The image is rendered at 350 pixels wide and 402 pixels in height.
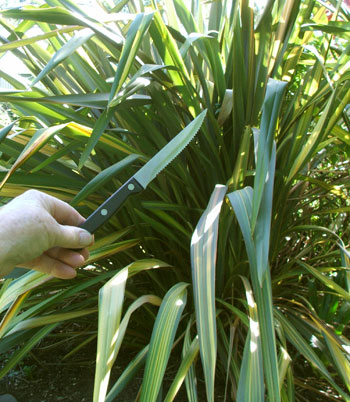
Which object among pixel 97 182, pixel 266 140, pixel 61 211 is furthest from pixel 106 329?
pixel 266 140

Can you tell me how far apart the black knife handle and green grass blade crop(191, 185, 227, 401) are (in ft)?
0.49

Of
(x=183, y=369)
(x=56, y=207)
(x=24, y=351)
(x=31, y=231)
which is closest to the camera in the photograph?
(x=31, y=231)

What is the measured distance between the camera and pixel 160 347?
86 centimetres

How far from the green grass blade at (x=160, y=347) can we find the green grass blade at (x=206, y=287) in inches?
3.6

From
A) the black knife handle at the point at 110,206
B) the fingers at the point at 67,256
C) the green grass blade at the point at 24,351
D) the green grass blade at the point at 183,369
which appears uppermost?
the black knife handle at the point at 110,206

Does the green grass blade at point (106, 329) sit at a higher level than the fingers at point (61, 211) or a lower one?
lower

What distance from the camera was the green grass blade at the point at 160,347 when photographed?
0.82 m

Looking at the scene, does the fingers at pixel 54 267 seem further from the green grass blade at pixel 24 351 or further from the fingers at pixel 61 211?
the green grass blade at pixel 24 351

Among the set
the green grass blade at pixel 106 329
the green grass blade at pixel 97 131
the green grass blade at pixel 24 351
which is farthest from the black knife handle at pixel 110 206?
the green grass blade at pixel 24 351

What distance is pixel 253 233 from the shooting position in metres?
0.85

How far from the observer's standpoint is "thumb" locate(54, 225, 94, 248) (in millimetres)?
730

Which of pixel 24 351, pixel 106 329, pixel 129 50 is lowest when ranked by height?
pixel 24 351

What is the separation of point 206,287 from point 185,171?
414mm

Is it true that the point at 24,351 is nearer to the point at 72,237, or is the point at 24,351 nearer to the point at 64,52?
the point at 72,237
